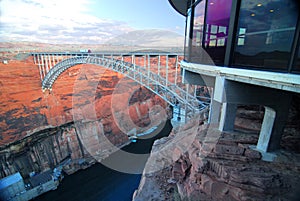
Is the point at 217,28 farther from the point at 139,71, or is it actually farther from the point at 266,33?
the point at 139,71

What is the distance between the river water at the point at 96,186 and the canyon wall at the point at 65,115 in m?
0.95

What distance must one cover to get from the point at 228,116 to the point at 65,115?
55.3 feet

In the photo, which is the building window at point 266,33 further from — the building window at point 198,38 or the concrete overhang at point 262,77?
the building window at point 198,38

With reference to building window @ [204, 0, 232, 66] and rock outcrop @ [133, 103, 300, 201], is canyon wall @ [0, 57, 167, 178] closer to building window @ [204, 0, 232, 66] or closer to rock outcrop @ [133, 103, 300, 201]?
rock outcrop @ [133, 103, 300, 201]

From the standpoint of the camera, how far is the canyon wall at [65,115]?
38.9ft

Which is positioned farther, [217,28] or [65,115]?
[65,115]

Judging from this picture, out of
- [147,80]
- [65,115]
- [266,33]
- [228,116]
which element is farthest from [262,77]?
[65,115]

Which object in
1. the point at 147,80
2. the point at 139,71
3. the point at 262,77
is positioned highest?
the point at 262,77

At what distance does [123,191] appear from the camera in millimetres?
10375

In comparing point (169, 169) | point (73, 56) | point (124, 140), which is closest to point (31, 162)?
point (124, 140)

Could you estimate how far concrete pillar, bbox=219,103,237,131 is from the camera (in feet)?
12.2

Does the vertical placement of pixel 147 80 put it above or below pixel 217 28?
below

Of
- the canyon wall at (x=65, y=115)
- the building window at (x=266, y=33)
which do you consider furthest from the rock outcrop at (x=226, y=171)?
the canyon wall at (x=65, y=115)

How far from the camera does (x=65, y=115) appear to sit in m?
16.3
